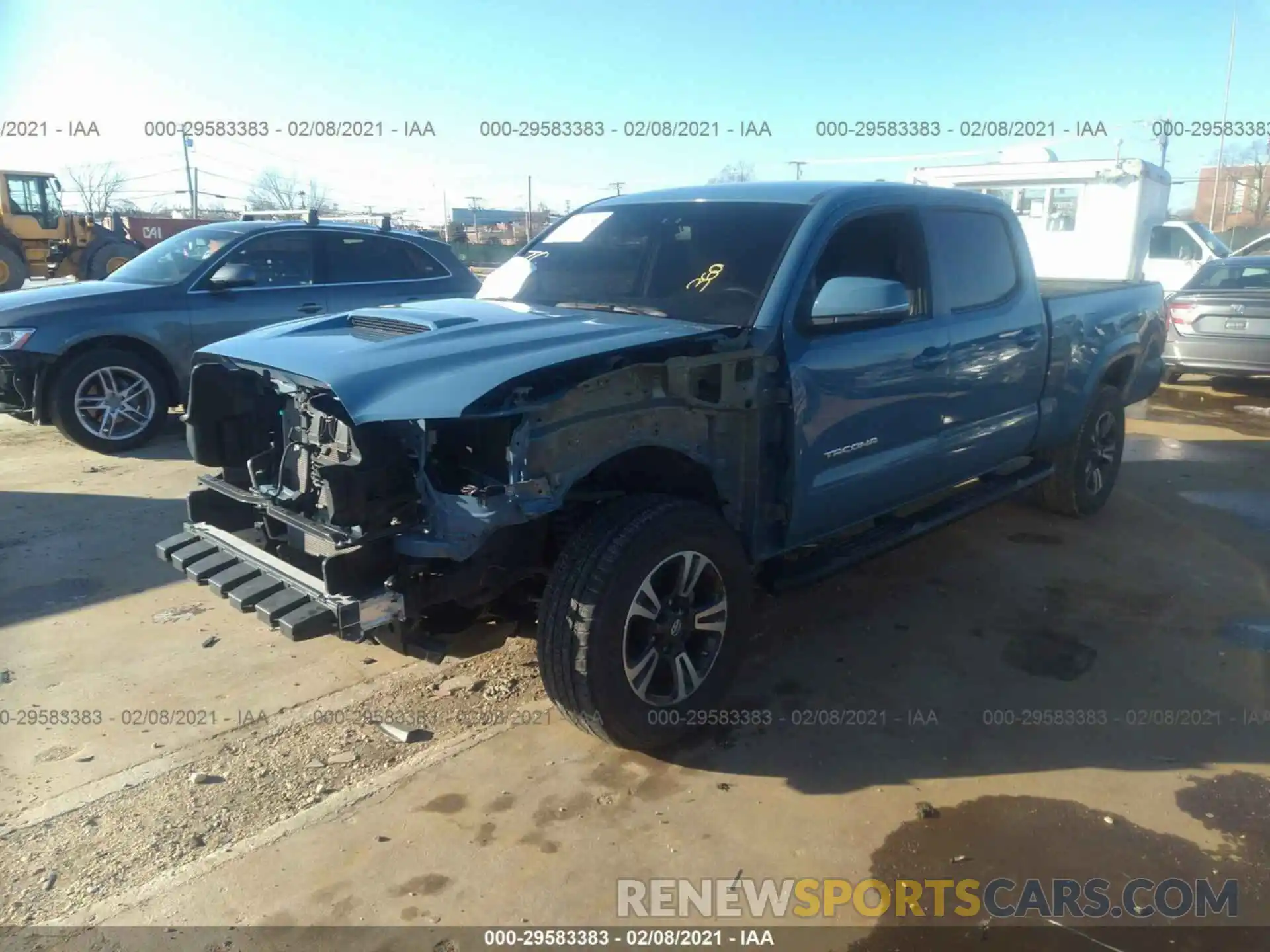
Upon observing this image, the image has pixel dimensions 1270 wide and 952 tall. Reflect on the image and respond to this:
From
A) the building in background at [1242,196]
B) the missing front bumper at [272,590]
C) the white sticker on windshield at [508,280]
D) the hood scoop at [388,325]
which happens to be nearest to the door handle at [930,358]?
the white sticker on windshield at [508,280]

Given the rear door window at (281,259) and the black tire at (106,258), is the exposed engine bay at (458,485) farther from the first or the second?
the black tire at (106,258)

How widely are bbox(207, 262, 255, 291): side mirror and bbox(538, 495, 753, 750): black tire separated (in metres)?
5.18

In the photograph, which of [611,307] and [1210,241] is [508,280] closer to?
[611,307]

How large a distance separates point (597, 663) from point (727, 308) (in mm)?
1517

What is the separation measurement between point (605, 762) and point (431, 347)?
1.57m

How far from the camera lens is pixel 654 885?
272 centimetres

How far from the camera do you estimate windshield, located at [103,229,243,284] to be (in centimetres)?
774

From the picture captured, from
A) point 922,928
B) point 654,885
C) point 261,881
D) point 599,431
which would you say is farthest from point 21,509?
point 922,928

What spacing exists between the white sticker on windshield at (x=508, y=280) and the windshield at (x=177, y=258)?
4205 mm

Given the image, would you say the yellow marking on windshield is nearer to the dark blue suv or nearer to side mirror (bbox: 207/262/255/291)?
the dark blue suv

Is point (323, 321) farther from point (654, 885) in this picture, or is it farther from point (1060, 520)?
point (1060, 520)

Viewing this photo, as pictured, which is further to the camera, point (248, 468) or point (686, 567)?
point (248, 468)

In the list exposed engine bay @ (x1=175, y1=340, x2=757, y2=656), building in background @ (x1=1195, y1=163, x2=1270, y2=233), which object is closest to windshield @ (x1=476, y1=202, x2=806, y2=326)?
exposed engine bay @ (x1=175, y1=340, x2=757, y2=656)

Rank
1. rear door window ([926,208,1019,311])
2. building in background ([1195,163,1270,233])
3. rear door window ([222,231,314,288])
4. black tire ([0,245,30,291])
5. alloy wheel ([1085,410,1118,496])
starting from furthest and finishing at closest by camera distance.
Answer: building in background ([1195,163,1270,233]), black tire ([0,245,30,291]), rear door window ([222,231,314,288]), alloy wheel ([1085,410,1118,496]), rear door window ([926,208,1019,311])
